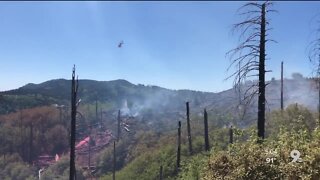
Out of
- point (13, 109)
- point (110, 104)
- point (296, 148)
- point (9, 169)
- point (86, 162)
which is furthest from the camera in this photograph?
point (110, 104)

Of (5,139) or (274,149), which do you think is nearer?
(274,149)

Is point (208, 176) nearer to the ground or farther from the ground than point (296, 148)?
nearer to the ground

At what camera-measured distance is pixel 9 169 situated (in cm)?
8162

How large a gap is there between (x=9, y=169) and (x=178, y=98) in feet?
384

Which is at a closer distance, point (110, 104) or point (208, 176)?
point (208, 176)

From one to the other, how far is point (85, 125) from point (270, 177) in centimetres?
10869

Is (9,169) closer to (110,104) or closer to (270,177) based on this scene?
(270,177)

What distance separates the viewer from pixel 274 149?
15.6 metres

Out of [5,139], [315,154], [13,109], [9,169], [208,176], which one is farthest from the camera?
[13,109]

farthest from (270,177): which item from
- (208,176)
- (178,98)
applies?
(178,98)

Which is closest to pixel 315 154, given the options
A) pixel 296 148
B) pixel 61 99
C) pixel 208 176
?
pixel 296 148

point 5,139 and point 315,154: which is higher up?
point 315,154

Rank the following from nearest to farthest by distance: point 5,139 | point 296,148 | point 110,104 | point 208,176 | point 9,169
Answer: point 296,148, point 208,176, point 9,169, point 5,139, point 110,104

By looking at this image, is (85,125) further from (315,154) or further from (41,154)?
(315,154)
